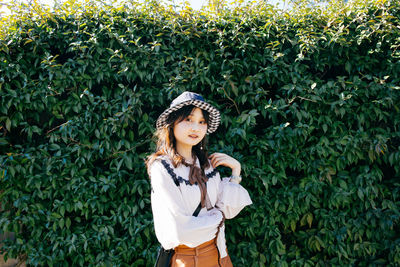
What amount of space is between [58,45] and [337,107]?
2591 millimetres

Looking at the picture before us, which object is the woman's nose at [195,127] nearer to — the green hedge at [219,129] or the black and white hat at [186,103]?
the black and white hat at [186,103]

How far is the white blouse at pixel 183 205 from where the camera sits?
1.58m

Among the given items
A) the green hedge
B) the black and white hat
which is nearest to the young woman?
the black and white hat

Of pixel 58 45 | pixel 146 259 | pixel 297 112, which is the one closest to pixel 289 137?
pixel 297 112

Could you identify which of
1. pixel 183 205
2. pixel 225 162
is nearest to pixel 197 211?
pixel 183 205

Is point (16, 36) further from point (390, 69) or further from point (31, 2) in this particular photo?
point (390, 69)

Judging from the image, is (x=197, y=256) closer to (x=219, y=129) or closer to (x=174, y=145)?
(x=174, y=145)

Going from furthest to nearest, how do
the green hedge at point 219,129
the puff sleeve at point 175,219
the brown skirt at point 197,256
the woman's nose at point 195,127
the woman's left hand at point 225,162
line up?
the green hedge at point 219,129 → the woman's left hand at point 225,162 → the woman's nose at point 195,127 → the brown skirt at point 197,256 → the puff sleeve at point 175,219

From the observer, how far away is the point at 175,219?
1.57m

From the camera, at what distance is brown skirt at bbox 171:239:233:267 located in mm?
1708

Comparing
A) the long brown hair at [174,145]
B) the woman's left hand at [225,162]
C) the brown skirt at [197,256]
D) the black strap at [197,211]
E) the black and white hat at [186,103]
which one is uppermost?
the black and white hat at [186,103]

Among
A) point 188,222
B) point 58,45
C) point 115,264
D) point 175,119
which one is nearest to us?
point 188,222

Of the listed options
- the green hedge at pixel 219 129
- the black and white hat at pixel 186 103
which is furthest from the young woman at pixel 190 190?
the green hedge at pixel 219 129

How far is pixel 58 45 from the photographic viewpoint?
8.20ft
